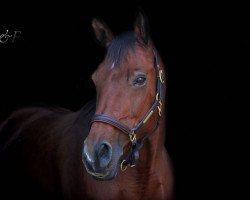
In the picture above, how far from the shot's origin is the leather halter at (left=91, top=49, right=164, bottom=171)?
335 cm

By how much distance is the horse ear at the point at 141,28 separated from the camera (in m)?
3.60

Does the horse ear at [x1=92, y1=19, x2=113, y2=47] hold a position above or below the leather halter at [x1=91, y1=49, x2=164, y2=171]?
above

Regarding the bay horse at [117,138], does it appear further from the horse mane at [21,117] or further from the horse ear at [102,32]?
the horse mane at [21,117]

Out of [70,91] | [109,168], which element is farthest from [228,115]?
[70,91]

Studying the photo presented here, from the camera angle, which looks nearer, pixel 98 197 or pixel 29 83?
pixel 98 197

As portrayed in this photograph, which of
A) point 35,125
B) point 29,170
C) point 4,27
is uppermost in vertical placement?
point 4,27

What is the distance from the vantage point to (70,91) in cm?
650

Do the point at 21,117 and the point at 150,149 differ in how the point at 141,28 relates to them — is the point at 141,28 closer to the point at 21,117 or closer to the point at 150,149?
the point at 150,149

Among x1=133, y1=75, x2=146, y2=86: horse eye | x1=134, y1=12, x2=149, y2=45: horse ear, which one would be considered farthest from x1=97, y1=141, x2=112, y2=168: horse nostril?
x1=134, y1=12, x2=149, y2=45: horse ear

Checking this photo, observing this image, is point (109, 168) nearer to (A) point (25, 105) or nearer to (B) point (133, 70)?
(B) point (133, 70)

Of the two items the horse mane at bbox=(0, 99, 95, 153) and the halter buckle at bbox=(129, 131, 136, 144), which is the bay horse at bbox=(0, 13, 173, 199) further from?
the horse mane at bbox=(0, 99, 95, 153)

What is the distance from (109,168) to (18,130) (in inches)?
106

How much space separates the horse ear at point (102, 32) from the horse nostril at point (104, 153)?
40.0 inches

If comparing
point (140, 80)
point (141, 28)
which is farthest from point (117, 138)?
point (141, 28)
